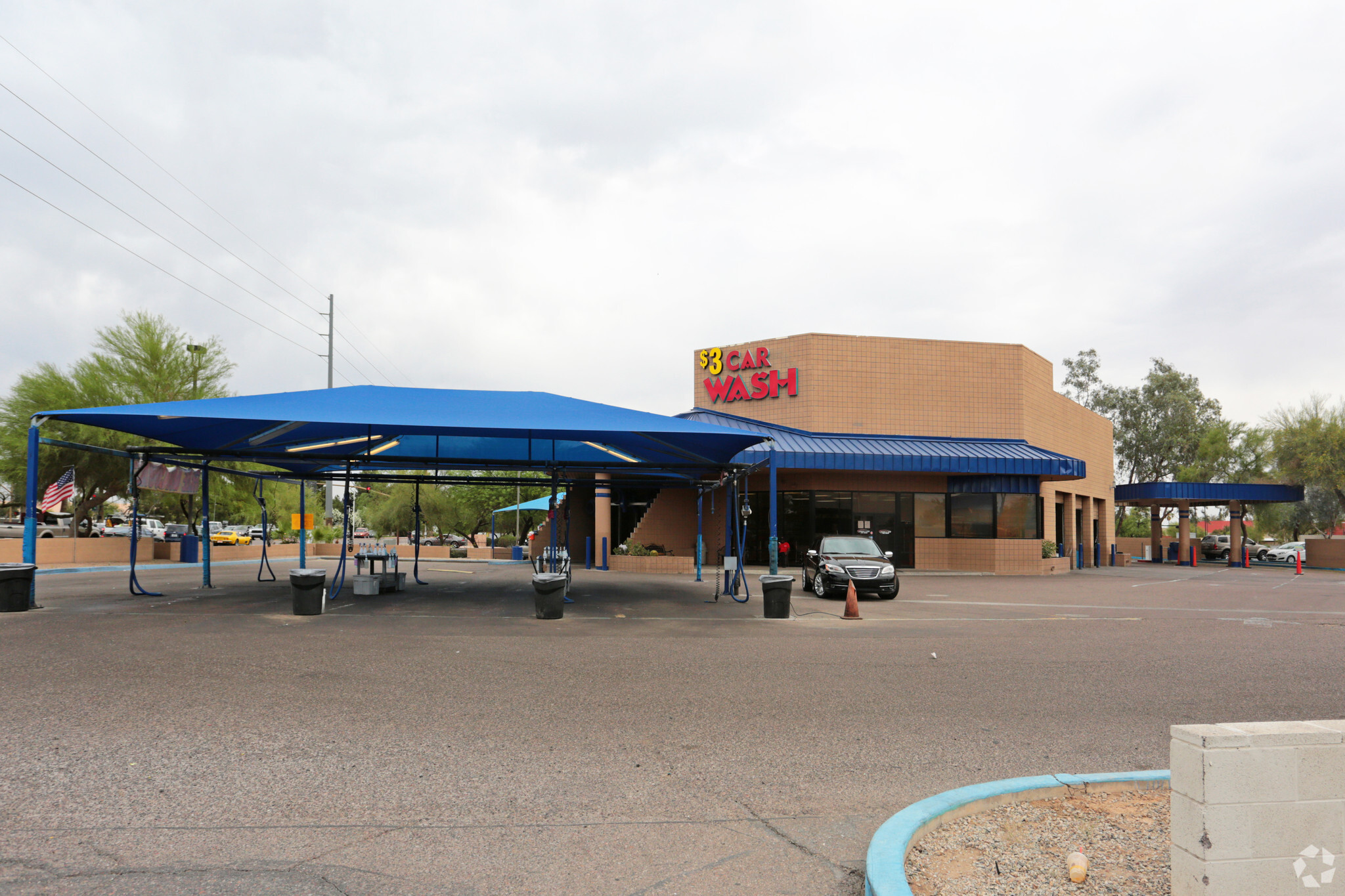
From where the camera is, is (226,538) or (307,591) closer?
(307,591)

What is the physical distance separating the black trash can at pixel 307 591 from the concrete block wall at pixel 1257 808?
13815mm

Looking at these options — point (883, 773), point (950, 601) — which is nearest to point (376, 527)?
point (950, 601)

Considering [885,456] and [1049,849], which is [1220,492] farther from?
[1049,849]

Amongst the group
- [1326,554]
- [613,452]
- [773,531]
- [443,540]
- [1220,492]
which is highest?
[613,452]

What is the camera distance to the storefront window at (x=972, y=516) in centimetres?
3222

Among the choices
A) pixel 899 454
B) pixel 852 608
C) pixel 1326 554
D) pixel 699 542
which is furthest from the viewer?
pixel 1326 554

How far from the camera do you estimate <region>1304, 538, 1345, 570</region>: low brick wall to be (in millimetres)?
43219

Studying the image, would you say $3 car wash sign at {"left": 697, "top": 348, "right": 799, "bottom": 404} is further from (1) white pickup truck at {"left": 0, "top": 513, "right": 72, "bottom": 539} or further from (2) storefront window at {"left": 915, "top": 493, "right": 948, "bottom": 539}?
(1) white pickup truck at {"left": 0, "top": 513, "right": 72, "bottom": 539}

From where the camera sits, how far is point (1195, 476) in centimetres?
6372

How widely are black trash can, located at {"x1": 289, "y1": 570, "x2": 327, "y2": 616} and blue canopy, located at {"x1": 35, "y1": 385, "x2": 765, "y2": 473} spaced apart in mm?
2679

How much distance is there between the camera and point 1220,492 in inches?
1698

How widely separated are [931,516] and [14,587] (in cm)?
2816

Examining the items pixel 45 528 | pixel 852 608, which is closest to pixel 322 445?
pixel 852 608

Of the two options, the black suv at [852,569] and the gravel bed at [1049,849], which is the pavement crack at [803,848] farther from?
the black suv at [852,569]
